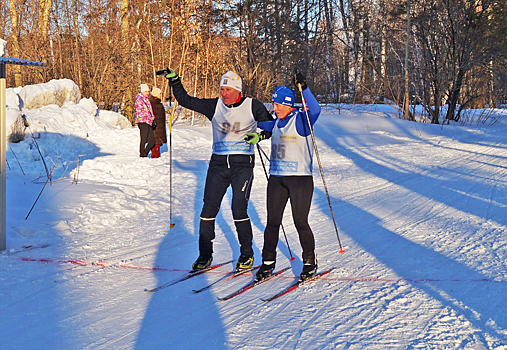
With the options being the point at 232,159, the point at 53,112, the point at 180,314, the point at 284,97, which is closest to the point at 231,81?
the point at 284,97

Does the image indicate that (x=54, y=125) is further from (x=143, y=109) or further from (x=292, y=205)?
(x=292, y=205)

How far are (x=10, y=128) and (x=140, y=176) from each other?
4787mm

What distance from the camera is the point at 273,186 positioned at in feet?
14.4

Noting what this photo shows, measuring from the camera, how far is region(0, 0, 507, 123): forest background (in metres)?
19.6

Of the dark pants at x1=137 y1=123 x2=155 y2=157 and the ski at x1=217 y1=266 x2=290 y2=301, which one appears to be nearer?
the ski at x1=217 y1=266 x2=290 y2=301

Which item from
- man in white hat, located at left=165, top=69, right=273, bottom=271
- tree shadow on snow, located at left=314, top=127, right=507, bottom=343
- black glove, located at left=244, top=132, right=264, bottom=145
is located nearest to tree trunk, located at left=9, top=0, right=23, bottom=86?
tree shadow on snow, located at left=314, top=127, right=507, bottom=343

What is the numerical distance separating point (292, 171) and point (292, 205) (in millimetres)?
315

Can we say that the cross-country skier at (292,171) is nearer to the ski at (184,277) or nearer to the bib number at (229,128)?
the bib number at (229,128)

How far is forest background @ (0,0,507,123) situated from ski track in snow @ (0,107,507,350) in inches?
434

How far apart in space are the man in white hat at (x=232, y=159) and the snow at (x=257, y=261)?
37 centimetres

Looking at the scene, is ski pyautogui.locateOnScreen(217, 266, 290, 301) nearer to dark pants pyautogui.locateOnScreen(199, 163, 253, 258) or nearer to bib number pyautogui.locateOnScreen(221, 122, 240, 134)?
dark pants pyautogui.locateOnScreen(199, 163, 253, 258)

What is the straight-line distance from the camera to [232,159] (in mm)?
4547

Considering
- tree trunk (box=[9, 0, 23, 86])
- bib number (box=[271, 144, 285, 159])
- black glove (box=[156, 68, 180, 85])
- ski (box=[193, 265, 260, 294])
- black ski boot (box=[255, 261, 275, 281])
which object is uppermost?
tree trunk (box=[9, 0, 23, 86])

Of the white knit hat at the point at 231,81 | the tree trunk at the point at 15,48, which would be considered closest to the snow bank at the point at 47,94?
the tree trunk at the point at 15,48
